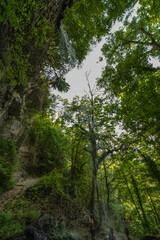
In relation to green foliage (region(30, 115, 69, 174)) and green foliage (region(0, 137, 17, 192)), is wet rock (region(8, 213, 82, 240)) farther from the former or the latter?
green foliage (region(30, 115, 69, 174))

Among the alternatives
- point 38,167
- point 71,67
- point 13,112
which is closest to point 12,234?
point 13,112

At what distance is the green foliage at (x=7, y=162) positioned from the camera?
4729 millimetres

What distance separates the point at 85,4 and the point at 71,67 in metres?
4.21

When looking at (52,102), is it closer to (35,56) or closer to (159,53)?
(35,56)

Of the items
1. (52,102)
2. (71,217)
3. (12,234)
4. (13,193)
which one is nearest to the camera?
(12,234)

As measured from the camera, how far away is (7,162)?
461 centimetres

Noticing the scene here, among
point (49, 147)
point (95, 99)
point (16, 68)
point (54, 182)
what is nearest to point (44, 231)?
point (54, 182)

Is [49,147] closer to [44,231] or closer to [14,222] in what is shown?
[14,222]

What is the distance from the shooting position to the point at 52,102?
37.5 ft

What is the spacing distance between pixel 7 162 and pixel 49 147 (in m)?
5.33

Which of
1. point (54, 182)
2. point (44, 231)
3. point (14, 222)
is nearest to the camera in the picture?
point (14, 222)

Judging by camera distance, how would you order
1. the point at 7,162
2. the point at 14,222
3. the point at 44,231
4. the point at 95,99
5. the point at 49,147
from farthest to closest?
the point at 49,147 < the point at 95,99 < the point at 7,162 < the point at 44,231 < the point at 14,222

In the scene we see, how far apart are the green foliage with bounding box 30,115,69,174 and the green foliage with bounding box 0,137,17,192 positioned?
141 inches

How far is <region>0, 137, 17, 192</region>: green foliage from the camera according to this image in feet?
15.5
